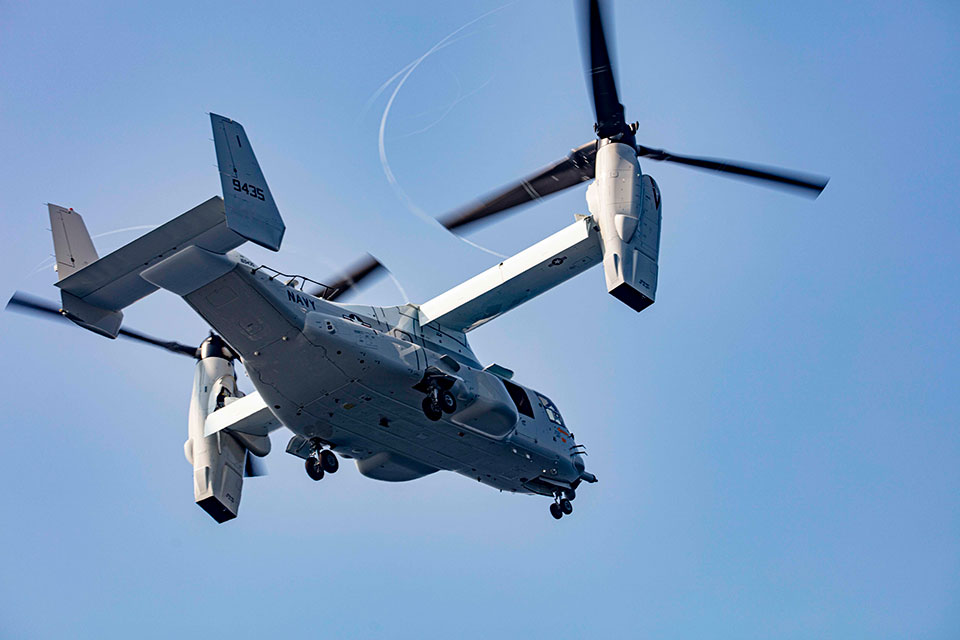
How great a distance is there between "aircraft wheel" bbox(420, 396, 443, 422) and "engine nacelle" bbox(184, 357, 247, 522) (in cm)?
574

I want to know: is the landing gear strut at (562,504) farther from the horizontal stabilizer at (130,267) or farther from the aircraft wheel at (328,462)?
the horizontal stabilizer at (130,267)

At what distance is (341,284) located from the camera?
76.4 ft

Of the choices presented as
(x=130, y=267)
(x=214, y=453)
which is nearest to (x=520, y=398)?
(x=214, y=453)

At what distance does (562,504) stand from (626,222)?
813 cm

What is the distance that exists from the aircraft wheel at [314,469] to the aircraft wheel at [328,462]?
0.21m

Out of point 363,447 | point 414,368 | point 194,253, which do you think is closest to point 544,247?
point 414,368

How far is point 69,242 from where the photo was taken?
68.4ft

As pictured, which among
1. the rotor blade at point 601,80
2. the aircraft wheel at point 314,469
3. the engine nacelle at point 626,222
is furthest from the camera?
the aircraft wheel at point 314,469

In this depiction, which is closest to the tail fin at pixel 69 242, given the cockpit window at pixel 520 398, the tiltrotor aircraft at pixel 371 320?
the tiltrotor aircraft at pixel 371 320

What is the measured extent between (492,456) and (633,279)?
5.71 meters

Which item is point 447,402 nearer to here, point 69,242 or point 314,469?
point 314,469

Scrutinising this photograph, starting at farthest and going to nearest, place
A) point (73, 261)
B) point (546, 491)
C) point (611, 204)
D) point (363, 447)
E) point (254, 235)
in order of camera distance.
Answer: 1. point (546, 491)
2. point (363, 447)
3. point (611, 204)
4. point (73, 261)
5. point (254, 235)

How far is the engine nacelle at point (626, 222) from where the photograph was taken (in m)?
21.3

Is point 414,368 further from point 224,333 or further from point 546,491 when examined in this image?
point 546,491
